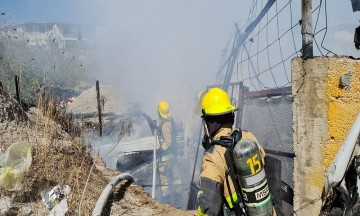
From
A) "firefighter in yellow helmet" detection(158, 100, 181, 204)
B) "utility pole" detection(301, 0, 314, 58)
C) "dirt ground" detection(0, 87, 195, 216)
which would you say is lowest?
"firefighter in yellow helmet" detection(158, 100, 181, 204)

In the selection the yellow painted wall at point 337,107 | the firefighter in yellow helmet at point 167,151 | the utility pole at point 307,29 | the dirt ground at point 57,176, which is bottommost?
the firefighter in yellow helmet at point 167,151

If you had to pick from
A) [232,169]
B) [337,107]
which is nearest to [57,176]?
[232,169]

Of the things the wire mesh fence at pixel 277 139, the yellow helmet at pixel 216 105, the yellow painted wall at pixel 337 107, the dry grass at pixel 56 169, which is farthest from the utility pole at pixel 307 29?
the dry grass at pixel 56 169

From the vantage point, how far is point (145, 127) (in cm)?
1385

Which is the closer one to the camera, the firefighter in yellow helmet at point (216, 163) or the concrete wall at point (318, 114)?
the firefighter in yellow helmet at point (216, 163)

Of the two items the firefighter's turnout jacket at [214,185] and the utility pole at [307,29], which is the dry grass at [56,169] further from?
the utility pole at [307,29]

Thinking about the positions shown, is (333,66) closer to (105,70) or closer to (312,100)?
Result: (312,100)

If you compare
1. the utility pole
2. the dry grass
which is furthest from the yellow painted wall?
the dry grass

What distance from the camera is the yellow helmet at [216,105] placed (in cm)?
A: 242

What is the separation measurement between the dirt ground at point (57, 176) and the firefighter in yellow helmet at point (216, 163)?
1258 millimetres

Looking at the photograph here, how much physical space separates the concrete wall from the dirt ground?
5.08 ft

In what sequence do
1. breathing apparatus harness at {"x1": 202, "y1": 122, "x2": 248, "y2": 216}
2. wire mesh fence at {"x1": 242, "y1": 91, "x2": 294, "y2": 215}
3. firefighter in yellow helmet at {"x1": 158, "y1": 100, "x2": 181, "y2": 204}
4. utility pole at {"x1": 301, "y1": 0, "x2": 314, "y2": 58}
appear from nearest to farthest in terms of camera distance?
breathing apparatus harness at {"x1": 202, "y1": 122, "x2": 248, "y2": 216}, utility pole at {"x1": 301, "y1": 0, "x2": 314, "y2": 58}, wire mesh fence at {"x1": 242, "y1": 91, "x2": 294, "y2": 215}, firefighter in yellow helmet at {"x1": 158, "y1": 100, "x2": 181, "y2": 204}

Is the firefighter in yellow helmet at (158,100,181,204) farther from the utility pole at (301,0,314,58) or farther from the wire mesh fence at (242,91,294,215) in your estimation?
the utility pole at (301,0,314,58)

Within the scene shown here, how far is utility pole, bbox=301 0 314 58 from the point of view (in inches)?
122
